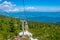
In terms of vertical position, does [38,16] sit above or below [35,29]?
above

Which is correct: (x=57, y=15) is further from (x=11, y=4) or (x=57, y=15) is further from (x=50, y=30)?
(x=11, y=4)

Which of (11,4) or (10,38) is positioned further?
(11,4)

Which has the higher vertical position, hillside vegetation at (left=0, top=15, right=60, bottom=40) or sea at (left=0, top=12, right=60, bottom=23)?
sea at (left=0, top=12, right=60, bottom=23)

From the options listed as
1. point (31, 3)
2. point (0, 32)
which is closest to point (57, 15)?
point (31, 3)

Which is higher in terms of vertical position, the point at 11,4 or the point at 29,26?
the point at 11,4

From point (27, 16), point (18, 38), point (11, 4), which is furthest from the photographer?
point (11, 4)

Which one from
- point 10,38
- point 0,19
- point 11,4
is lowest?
point 10,38

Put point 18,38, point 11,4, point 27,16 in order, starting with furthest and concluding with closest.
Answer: point 11,4 → point 27,16 → point 18,38

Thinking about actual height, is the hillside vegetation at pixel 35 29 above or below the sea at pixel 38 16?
below
